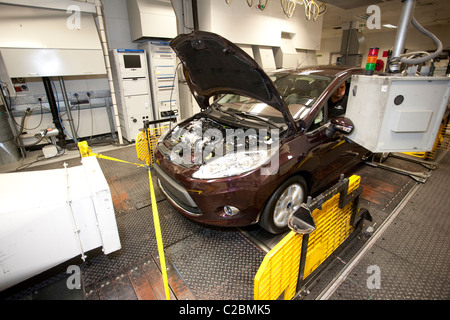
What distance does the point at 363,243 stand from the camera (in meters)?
2.08

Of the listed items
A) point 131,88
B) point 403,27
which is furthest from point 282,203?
point 131,88

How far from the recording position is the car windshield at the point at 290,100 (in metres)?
2.26

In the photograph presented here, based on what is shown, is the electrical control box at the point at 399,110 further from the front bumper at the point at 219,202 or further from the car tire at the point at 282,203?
the front bumper at the point at 219,202

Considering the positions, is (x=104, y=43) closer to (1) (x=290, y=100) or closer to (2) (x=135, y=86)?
(2) (x=135, y=86)

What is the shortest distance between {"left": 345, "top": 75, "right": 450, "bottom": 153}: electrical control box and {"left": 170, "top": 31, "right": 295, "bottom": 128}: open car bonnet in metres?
0.58

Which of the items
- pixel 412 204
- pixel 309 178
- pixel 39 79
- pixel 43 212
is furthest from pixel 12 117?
pixel 412 204

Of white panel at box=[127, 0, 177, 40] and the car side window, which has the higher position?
white panel at box=[127, 0, 177, 40]

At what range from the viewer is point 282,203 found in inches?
81.6

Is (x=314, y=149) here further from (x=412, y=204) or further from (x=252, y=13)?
(x=252, y=13)

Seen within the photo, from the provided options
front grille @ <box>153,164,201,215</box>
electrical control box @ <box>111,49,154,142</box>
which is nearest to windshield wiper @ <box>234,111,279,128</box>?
front grille @ <box>153,164,201,215</box>

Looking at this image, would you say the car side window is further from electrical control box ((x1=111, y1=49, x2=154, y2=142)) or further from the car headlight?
electrical control box ((x1=111, y1=49, x2=154, y2=142))

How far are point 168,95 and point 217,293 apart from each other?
15.2ft

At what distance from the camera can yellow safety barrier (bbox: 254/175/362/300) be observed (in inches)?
45.6

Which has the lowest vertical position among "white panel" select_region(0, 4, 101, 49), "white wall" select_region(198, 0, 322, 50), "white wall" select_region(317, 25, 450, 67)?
"white panel" select_region(0, 4, 101, 49)
